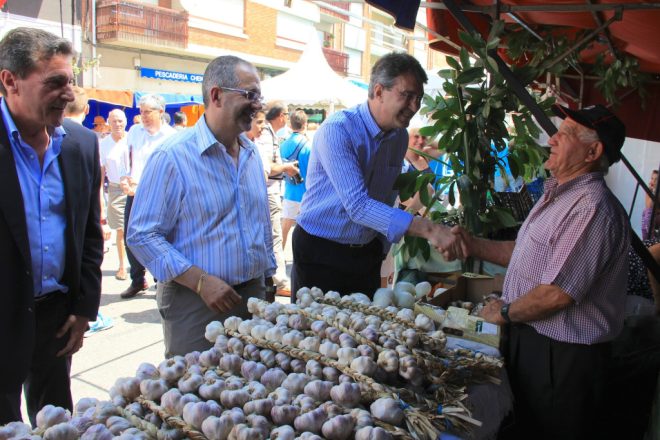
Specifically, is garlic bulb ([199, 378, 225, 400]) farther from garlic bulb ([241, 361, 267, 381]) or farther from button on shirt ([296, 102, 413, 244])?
button on shirt ([296, 102, 413, 244])

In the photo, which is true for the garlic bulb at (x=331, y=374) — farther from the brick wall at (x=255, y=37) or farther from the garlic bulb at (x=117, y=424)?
the brick wall at (x=255, y=37)

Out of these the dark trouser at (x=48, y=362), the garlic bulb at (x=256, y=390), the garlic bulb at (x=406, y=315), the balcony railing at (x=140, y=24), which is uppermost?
the balcony railing at (x=140, y=24)

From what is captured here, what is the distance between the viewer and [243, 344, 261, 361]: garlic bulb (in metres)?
1.71

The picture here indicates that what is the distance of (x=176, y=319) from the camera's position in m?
2.39

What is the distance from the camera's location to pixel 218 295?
7.12 ft

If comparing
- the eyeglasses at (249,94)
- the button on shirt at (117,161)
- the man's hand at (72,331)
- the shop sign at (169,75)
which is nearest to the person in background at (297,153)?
the button on shirt at (117,161)

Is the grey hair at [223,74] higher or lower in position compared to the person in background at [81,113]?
higher

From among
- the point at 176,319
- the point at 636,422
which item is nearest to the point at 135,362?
the point at 176,319

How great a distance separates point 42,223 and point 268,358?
1.10 m

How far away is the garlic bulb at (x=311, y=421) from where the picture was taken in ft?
4.43

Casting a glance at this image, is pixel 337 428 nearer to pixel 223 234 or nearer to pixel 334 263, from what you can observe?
pixel 223 234

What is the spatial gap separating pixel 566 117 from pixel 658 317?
1275mm

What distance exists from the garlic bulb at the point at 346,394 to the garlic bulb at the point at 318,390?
0.12 ft

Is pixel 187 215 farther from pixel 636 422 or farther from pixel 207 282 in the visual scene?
pixel 636 422
